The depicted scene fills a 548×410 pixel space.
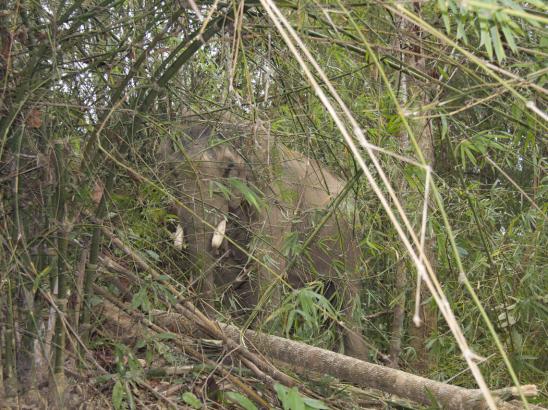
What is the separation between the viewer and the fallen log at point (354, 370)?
2282 mm

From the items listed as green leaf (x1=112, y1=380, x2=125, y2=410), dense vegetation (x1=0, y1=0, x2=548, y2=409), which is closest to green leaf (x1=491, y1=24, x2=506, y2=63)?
dense vegetation (x1=0, y1=0, x2=548, y2=409)

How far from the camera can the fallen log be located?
7.49 feet

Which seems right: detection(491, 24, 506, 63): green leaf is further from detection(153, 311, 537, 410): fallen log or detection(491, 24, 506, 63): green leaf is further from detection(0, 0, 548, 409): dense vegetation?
detection(153, 311, 537, 410): fallen log

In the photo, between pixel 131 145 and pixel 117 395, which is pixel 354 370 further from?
pixel 131 145

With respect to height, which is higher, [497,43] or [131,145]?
[497,43]

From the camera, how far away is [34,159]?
205 centimetres

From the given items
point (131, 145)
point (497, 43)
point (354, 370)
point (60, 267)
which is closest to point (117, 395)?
point (60, 267)

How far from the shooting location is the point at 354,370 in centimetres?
257

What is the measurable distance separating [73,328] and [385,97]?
1145mm

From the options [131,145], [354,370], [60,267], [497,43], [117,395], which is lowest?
[354,370]

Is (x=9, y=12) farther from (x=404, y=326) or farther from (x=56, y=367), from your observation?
(x=404, y=326)

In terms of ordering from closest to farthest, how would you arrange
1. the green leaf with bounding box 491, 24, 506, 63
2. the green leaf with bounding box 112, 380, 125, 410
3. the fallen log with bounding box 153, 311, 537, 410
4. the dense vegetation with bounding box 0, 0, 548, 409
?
the green leaf with bounding box 491, 24, 506, 63, the dense vegetation with bounding box 0, 0, 548, 409, the green leaf with bounding box 112, 380, 125, 410, the fallen log with bounding box 153, 311, 537, 410

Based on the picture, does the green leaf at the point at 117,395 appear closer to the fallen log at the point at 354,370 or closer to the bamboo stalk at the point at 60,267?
the bamboo stalk at the point at 60,267

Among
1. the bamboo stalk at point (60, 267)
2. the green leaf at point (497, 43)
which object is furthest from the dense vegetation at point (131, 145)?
the green leaf at point (497, 43)
